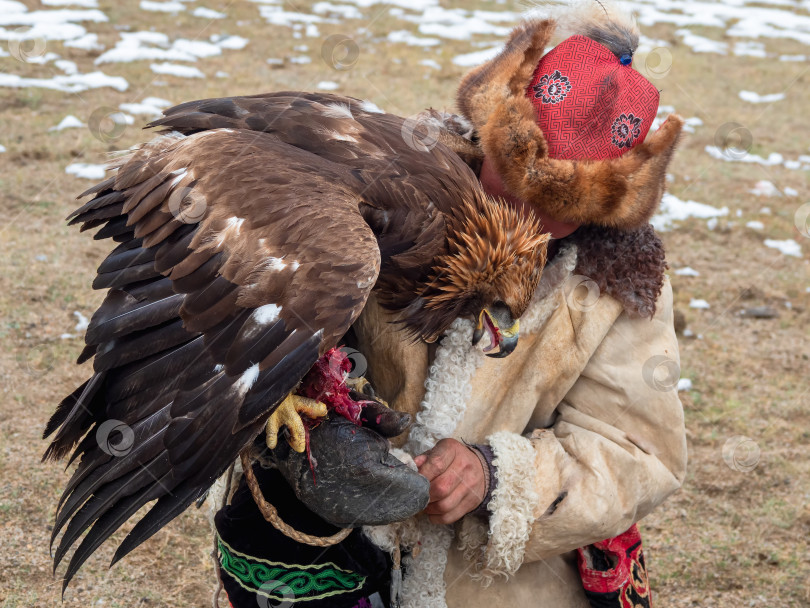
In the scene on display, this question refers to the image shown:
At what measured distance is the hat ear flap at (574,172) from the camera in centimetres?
197

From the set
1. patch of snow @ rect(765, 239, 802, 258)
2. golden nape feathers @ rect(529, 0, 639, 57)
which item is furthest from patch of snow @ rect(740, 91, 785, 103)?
golden nape feathers @ rect(529, 0, 639, 57)

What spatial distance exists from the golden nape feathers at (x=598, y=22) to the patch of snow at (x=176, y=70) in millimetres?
5868

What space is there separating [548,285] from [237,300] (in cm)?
83

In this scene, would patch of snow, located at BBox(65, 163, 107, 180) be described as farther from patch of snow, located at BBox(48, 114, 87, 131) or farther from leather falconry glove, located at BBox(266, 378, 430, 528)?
leather falconry glove, located at BBox(266, 378, 430, 528)

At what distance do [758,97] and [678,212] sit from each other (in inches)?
135

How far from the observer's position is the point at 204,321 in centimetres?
166

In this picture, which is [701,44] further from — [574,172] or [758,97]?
[574,172]

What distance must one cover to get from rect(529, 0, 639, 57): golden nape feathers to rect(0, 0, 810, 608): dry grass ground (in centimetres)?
219

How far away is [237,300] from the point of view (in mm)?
1662

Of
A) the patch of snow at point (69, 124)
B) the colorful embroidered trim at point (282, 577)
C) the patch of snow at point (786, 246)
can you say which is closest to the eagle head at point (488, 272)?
the colorful embroidered trim at point (282, 577)

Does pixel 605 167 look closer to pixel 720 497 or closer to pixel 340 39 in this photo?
pixel 720 497

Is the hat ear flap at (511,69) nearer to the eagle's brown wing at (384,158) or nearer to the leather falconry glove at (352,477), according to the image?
the eagle's brown wing at (384,158)

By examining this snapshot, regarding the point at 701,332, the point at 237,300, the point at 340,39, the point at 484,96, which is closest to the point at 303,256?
the point at 237,300

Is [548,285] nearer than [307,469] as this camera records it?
No
